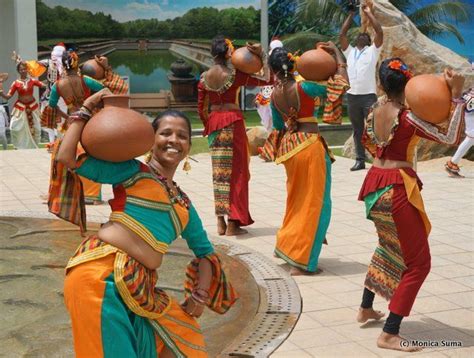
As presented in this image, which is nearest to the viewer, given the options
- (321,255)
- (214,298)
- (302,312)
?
(214,298)

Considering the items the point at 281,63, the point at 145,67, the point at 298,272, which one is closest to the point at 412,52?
the point at 281,63

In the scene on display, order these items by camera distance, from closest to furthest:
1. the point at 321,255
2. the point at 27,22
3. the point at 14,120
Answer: the point at 321,255, the point at 14,120, the point at 27,22

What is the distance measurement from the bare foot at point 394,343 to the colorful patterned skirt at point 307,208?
1.61 metres

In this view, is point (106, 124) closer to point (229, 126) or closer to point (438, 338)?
point (438, 338)

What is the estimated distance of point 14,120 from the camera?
15133 millimetres

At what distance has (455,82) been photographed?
4.25m

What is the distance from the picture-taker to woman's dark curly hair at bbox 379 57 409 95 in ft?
15.3

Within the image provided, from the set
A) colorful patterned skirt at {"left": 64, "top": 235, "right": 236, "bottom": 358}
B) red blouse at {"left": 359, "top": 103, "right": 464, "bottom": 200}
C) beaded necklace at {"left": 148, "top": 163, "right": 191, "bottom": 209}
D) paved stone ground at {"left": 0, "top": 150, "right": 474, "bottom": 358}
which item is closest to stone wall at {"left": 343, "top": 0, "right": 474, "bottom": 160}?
paved stone ground at {"left": 0, "top": 150, "right": 474, "bottom": 358}

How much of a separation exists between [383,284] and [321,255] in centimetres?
Result: 199

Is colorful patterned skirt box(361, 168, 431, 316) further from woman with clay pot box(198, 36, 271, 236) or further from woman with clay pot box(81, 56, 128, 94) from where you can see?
woman with clay pot box(81, 56, 128, 94)

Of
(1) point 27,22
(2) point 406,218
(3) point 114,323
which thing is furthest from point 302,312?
(1) point 27,22

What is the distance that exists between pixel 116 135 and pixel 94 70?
552 cm

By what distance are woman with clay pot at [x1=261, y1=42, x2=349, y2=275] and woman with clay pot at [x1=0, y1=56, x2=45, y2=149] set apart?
9.62 meters

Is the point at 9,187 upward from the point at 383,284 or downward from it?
downward
